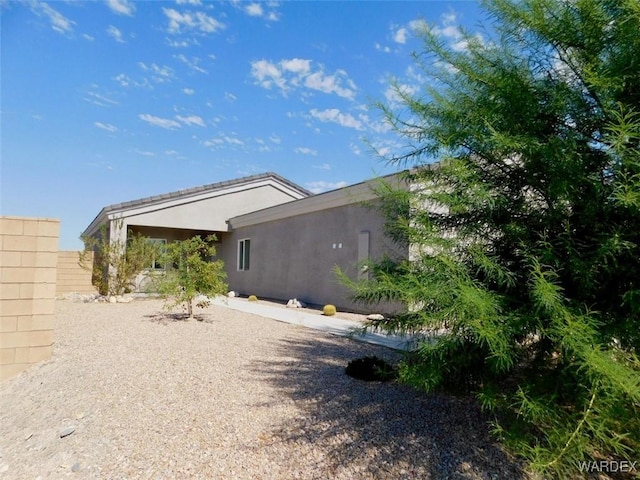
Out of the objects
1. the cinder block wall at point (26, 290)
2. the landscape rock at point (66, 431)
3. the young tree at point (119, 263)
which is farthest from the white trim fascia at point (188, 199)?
the landscape rock at point (66, 431)

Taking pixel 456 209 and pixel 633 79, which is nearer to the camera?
pixel 633 79

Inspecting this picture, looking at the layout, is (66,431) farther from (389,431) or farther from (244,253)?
(244,253)

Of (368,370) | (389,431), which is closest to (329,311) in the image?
(368,370)

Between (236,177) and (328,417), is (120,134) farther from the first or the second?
(328,417)

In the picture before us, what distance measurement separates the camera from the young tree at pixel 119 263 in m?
16.1

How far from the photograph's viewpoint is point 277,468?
3.31 m

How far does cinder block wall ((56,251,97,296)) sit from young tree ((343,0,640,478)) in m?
18.1

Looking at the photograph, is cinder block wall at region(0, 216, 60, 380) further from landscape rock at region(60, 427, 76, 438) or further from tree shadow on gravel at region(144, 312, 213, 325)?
tree shadow on gravel at region(144, 312, 213, 325)

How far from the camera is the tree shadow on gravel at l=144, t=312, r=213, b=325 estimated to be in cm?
1055

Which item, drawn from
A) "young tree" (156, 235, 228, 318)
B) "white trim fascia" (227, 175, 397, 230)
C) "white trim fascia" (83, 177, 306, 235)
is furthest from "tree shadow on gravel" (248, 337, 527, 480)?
"white trim fascia" (83, 177, 306, 235)

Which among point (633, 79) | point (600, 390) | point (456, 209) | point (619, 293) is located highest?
point (633, 79)

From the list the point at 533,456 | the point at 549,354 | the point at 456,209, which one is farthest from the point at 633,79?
the point at 533,456

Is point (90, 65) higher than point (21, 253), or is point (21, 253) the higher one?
point (90, 65)

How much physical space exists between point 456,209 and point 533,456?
1.80m
